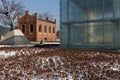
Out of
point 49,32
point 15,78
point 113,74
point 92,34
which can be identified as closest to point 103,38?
point 92,34

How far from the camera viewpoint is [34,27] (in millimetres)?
64188

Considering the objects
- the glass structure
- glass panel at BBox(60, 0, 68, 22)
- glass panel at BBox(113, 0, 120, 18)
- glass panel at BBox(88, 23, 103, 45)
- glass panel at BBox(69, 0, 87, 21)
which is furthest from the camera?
glass panel at BBox(60, 0, 68, 22)

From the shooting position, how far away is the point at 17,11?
69812 mm

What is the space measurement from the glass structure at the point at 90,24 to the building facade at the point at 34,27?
1486 inches

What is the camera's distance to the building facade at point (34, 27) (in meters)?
63.9

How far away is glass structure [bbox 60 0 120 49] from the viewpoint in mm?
22141

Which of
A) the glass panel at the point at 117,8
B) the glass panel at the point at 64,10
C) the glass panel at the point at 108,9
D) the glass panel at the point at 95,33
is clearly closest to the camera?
the glass panel at the point at 117,8

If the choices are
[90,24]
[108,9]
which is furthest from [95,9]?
[90,24]

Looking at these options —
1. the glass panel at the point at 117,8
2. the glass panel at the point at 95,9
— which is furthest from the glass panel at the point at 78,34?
the glass panel at the point at 117,8

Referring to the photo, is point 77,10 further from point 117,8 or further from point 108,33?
point 117,8

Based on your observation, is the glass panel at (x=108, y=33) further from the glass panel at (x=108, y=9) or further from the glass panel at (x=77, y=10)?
the glass panel at (x=77, y=10)

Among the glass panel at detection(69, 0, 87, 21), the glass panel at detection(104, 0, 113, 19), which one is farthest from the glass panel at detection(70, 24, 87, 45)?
the glass panel at detection(104, 0, 113, 19)

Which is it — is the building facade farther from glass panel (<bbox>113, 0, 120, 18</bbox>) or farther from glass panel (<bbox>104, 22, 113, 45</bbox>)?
glass panel (<bbox>113, 0, 120, 18</bbox>)

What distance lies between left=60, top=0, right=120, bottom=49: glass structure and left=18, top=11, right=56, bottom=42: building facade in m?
37.7
